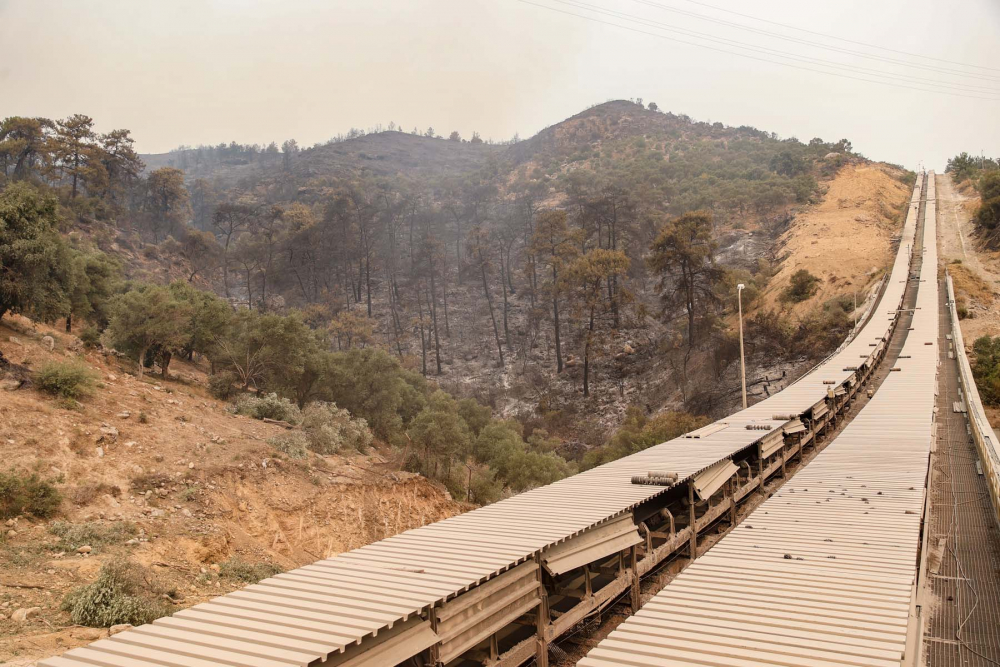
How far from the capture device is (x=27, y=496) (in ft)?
38.8

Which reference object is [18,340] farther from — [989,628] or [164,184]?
[164,184]

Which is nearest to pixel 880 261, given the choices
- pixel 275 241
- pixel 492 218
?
pixel 492 218

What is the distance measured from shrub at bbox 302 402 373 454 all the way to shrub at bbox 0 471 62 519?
28.2 feet

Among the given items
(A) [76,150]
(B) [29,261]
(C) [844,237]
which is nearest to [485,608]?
(B) [29,261]

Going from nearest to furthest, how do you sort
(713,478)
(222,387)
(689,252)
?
(713,478)
(222,387)
(689,252)

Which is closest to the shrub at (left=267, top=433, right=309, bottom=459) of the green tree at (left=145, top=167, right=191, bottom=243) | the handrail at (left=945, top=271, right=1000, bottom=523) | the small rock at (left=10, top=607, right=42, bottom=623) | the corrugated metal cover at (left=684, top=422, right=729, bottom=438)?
the small rock at (left=10, top=607, right=42, bottom=623)

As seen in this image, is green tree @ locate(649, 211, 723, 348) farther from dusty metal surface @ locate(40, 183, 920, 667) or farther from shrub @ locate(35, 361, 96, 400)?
shrub @ locate(35, 361, 96, 400)

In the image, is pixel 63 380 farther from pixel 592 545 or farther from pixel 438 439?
pixel 592 545

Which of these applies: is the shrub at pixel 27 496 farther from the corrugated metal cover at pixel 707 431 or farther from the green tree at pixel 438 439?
the corrugated metal cover at pixel 707 431

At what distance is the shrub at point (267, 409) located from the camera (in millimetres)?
22422

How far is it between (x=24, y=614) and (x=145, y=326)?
17.2 m

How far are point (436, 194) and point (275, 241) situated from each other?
2570 centimetres

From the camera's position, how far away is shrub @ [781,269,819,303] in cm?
4125

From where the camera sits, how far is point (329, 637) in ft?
16.7
